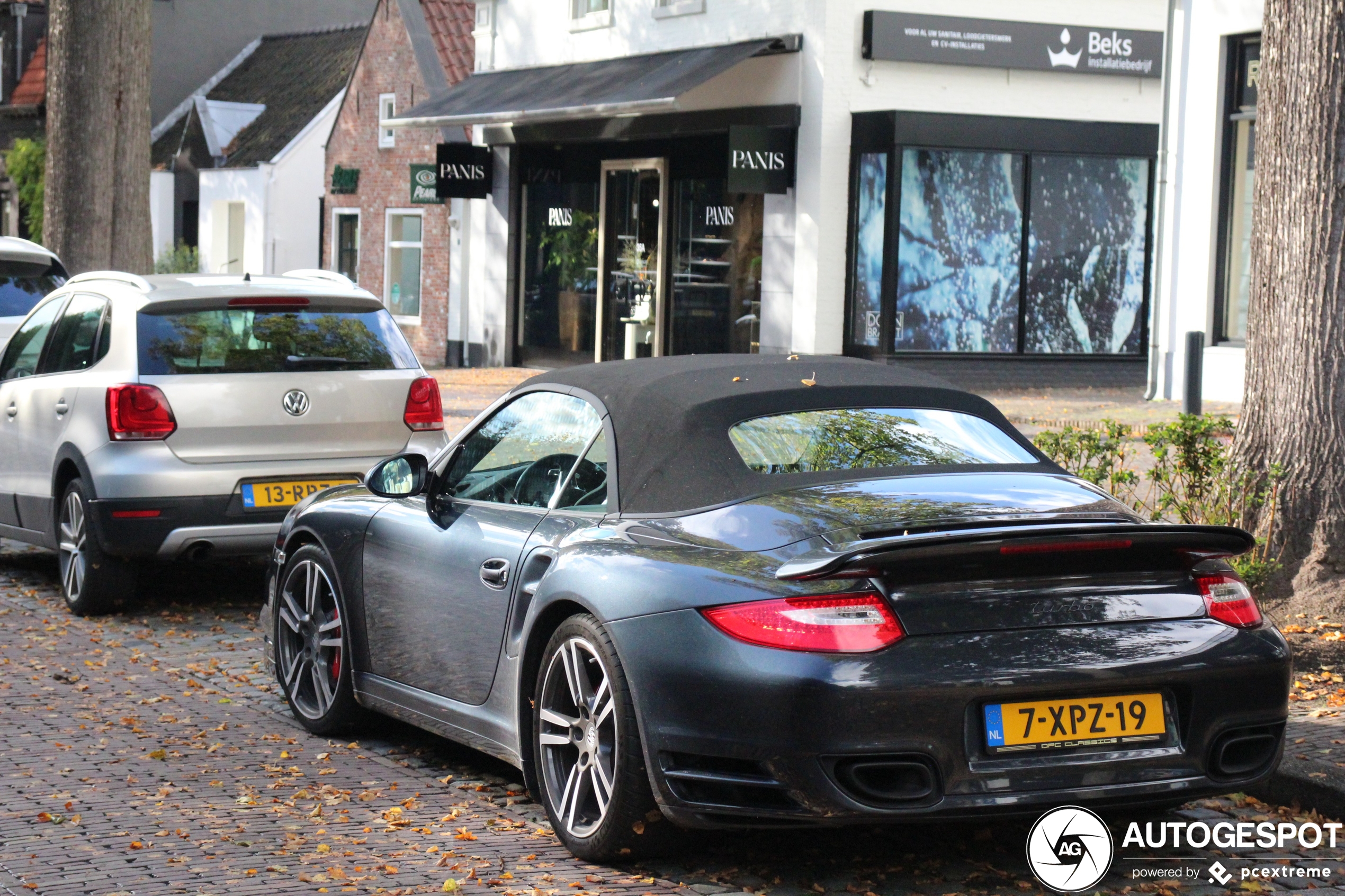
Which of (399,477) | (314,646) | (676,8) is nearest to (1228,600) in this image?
(399,477)

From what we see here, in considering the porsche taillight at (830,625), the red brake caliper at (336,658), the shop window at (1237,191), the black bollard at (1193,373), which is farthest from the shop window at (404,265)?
the porsche taillight at (830,625)

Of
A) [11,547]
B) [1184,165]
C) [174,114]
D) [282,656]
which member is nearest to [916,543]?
[282,656]

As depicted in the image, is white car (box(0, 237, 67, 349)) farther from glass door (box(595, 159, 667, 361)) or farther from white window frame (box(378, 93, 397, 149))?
white window frame (box(378, 93, 397, 149))

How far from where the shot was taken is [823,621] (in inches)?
171

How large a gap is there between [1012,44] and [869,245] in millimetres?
3186

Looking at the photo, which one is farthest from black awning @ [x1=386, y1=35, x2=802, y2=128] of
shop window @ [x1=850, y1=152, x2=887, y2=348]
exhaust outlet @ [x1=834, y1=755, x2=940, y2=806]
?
exhaust outlet @ [x1=834, y1=755, x2=940, y2=806]

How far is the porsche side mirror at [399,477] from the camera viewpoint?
6.04 metres

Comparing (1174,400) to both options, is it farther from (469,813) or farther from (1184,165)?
(469,813)

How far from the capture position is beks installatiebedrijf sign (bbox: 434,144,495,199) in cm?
2767

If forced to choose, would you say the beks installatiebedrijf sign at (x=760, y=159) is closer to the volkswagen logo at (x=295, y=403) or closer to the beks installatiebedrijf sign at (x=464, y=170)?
the beks installatiebedrijf sign at (x=464, y=170)

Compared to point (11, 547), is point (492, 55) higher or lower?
higher

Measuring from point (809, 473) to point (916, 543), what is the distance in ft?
2.51

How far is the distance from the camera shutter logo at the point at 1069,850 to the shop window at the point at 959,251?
1731cm

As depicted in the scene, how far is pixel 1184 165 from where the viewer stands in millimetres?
19953
